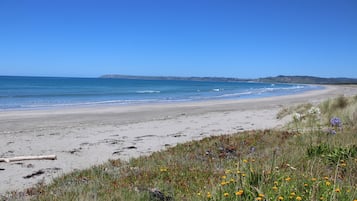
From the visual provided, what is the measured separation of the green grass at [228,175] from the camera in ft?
11.2

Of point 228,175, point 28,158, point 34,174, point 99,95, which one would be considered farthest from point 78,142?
point 99,95

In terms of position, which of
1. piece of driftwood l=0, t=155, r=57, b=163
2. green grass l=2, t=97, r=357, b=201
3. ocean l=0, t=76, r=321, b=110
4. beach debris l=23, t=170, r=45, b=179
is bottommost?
ocean l=0, t=76, r=321, b=110

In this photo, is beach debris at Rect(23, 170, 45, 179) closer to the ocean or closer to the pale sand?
the pale sand

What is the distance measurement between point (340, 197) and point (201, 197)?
52.7 inches

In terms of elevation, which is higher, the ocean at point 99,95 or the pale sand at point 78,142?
the pale sand at point 78,142

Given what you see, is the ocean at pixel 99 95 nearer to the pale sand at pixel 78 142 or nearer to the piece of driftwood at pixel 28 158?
the pale sand at pixel 78 142

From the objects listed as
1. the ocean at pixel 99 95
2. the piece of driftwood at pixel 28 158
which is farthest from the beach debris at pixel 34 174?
the ocean at pixel 99 95

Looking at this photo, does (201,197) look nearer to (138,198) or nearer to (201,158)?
(138,198)

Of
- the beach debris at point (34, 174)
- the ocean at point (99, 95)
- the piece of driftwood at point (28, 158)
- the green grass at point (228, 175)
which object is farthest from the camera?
the ocean at point (99, 95)

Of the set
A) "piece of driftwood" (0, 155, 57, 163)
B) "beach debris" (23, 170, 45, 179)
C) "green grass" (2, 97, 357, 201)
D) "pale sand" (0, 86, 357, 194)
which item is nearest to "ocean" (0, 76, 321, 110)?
"pale sand" (0, 86, 357, 194)

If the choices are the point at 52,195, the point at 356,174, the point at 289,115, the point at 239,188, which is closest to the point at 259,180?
the point at 239,188

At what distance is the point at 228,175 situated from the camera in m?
4.02

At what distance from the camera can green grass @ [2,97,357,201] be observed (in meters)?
3.40

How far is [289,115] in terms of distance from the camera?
50.1 feet
